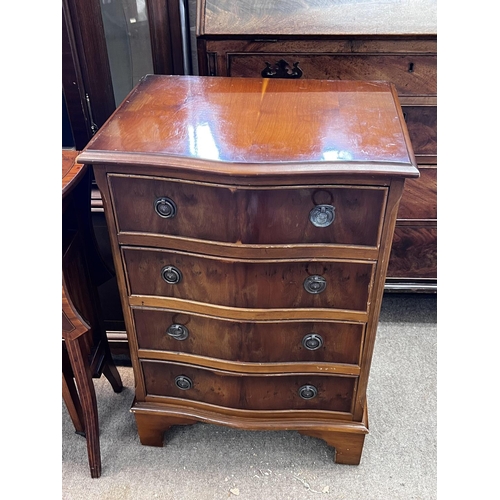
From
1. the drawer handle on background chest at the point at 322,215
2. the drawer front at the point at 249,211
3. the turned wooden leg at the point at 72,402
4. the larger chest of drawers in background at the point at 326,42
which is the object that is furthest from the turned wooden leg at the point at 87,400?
the larger chest of drawers in background at the point at 326,42

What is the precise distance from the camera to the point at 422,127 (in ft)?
4.72

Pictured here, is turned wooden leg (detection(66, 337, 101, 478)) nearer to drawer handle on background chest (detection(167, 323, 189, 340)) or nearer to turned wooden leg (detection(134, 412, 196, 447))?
turned wooden leg (detection(134, 412, 196, 447))

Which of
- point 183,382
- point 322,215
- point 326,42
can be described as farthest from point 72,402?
point 326,42

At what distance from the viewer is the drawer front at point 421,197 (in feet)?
5.02

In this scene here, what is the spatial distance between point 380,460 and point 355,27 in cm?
119

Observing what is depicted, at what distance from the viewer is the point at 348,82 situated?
123 centimetres

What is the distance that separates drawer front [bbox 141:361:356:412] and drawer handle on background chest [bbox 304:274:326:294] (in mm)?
282

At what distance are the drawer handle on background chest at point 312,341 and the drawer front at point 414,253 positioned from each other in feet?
1.93

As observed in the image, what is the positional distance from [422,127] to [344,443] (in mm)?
→ 907

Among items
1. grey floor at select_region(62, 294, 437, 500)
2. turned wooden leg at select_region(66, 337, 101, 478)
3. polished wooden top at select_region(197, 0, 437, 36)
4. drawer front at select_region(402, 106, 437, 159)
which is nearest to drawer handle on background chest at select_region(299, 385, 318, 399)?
grey floor at select_region(62, 294, 437, 500)

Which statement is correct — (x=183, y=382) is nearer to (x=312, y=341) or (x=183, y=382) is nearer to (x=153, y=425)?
(x=153, y=425)

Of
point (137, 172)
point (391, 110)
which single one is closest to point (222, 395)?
point (137, 172)

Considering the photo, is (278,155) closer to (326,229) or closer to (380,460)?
(326,229)

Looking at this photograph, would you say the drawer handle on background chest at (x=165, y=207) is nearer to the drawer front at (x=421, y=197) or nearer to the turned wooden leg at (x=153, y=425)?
the turned wooden leg at (x=153, y=425)
